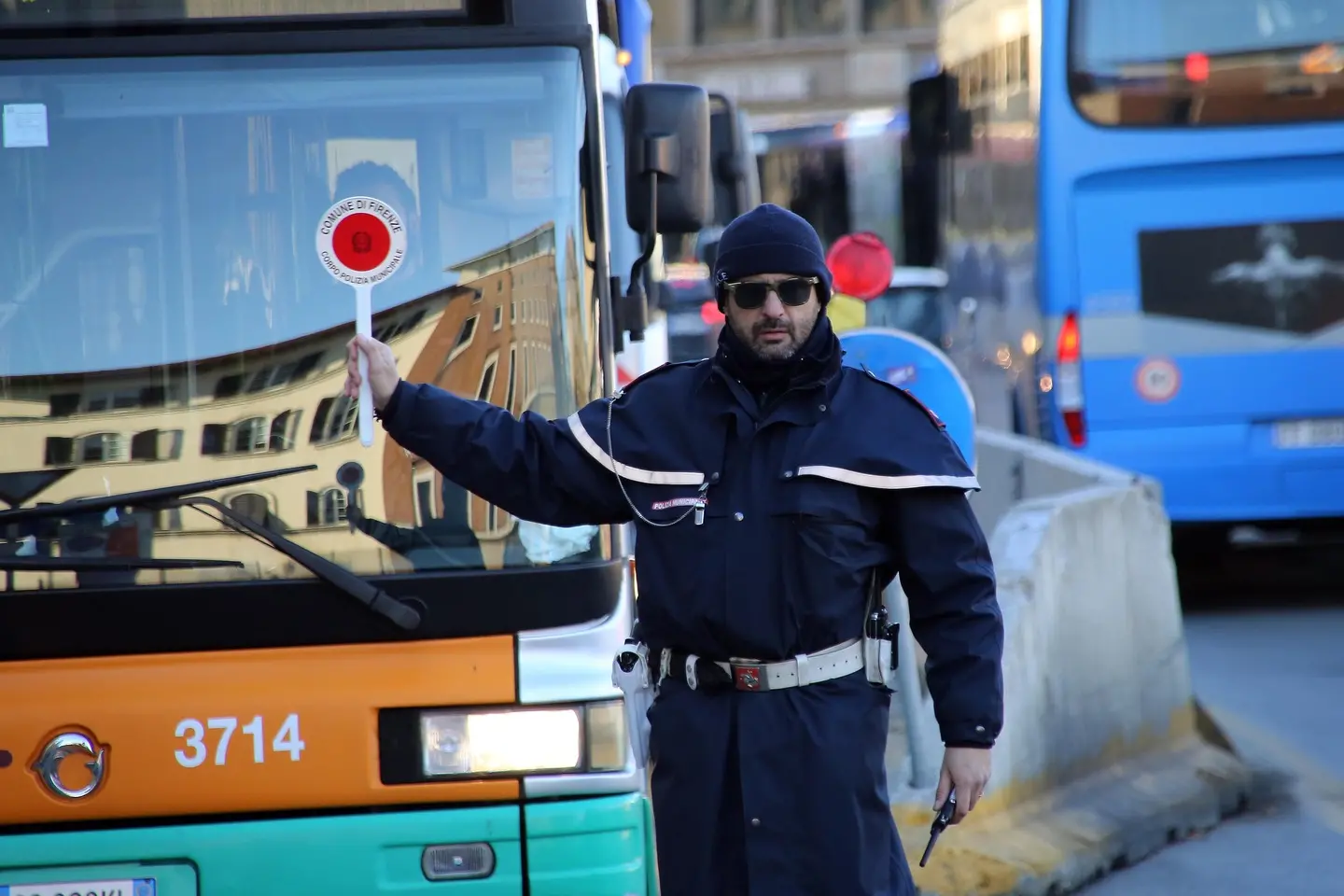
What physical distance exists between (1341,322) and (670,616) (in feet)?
27.8

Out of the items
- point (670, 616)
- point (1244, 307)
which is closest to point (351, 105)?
point (670, 616)

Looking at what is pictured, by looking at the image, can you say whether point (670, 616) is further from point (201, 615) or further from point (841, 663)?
point (201, 615)

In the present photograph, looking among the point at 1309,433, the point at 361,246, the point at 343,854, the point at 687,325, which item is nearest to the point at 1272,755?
the point at 1309,433

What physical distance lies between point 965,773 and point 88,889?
5.88 ft

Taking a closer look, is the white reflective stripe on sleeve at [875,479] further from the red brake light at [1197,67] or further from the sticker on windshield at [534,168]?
the red brake light at [1197,67]

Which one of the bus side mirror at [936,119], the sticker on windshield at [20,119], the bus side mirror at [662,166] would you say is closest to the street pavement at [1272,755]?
the bus side mirror at [662,166]

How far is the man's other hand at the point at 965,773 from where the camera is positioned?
12.1ft

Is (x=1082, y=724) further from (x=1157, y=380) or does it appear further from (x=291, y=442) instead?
(x=1157, y=380)

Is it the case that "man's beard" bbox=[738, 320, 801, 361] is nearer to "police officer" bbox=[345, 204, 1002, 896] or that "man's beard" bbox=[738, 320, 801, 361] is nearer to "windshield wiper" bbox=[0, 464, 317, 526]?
"police officer" bbox=[345, 204, 1002, 896]

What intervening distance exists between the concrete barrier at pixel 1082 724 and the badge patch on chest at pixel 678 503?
2233mm

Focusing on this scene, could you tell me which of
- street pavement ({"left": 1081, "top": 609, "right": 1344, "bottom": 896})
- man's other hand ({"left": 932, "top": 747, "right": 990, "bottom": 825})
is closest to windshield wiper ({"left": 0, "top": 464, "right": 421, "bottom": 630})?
man's other hand ({"left": 932, "top": 747, "right": 990, "bottom": 825})

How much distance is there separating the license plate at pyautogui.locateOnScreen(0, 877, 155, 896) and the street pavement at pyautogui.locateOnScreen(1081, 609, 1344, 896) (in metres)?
2.95

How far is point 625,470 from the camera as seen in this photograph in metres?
3.82

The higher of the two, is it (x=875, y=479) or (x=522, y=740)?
(x=875, y=479)
